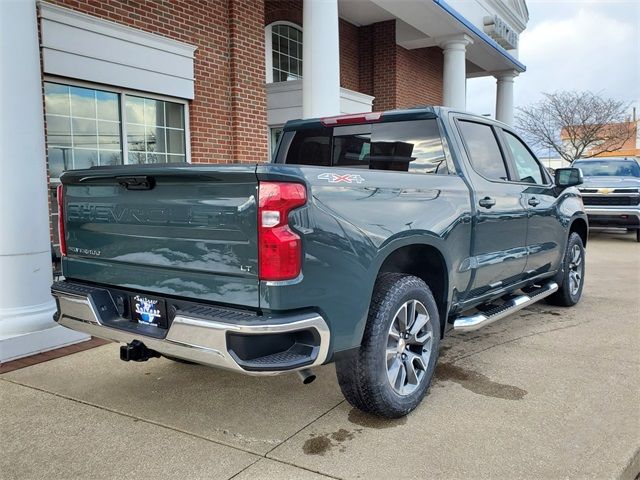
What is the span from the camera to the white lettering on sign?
13703mm

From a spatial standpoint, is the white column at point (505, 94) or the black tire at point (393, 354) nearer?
the black tire at point (393, 354)

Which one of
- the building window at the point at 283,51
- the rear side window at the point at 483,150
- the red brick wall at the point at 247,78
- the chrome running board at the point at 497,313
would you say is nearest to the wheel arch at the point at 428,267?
the chrome running board at the point at 497,313

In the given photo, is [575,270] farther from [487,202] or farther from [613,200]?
[613,200]

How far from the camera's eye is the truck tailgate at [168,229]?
2729 mm

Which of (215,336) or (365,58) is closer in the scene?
(215,336)

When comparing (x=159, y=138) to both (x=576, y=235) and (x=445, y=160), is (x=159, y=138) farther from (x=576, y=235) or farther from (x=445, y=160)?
(x=576, y=235)

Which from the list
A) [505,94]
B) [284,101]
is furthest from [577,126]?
[284,101]

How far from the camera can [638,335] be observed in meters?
5.23

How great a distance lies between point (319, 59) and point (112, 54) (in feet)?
8.63

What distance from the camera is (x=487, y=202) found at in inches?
169

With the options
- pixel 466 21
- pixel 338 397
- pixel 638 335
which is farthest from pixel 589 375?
pixel 466 21

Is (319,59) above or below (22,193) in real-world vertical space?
above

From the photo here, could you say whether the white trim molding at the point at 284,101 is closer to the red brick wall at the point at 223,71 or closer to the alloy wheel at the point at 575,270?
the red brick wall at the point at 223,71

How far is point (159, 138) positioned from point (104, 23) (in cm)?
155
